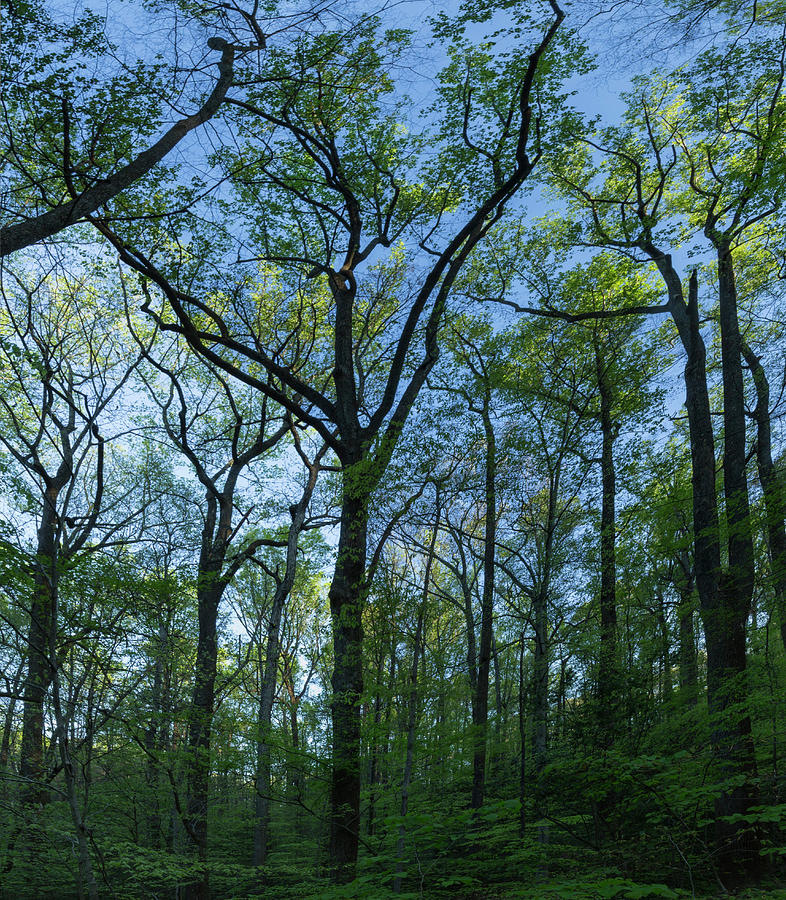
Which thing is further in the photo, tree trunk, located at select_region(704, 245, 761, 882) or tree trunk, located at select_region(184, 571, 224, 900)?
tree trunk, located at select_region(184, 571, 224, 900)

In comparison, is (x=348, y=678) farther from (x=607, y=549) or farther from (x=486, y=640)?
(x=607, y=549)

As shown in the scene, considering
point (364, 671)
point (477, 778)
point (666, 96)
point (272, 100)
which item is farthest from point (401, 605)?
point (666, 96)

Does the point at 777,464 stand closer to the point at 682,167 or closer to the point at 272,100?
the point at 682,167

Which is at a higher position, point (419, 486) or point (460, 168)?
point (460, 168)

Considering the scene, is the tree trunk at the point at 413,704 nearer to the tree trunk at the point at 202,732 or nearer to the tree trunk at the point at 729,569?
the tree trunk at the point at 729,569

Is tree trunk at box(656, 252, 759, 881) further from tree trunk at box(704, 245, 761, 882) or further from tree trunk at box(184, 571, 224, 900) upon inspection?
tree trunk at box(184, 571, 224, 900)

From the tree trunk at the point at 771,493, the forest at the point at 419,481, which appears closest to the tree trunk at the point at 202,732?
the forest at the point at 419,481

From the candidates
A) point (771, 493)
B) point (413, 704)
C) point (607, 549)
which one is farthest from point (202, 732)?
point (771, 493)

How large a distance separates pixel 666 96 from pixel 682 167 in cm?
135

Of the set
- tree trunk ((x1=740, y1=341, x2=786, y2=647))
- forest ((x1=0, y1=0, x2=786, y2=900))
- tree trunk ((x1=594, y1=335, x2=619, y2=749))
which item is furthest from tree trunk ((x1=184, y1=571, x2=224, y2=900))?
tree trunk ((x1=740, y1=341, x2=786, y2=647))

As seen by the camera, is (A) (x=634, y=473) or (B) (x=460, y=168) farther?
(A) (x=634, y=473)

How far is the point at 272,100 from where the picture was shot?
351 inches

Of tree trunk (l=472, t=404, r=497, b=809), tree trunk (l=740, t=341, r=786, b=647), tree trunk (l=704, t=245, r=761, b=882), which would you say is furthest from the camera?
tree trunk (l=472, t=404, r=497, b=809)

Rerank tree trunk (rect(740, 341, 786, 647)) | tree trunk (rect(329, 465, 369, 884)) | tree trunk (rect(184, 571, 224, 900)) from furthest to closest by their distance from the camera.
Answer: tree trunk (rect(184, 571, 224, 900))
tree trunk (rect(329, 465, 369, 884))
tree trunk (rect(740, 341, 786, 647))
